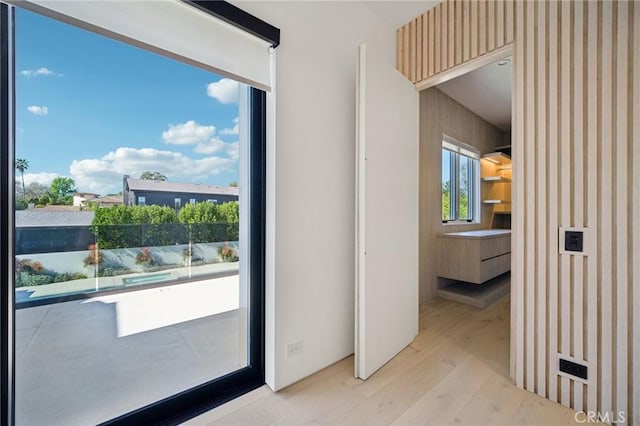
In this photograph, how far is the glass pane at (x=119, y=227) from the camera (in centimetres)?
117

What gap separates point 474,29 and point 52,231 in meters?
2.77

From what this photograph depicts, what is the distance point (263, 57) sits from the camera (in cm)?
162

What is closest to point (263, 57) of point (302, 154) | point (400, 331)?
point (302, 154)

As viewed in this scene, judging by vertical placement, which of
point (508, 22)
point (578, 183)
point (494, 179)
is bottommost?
point (578, 183)

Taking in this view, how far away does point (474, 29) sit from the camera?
77.1 inches

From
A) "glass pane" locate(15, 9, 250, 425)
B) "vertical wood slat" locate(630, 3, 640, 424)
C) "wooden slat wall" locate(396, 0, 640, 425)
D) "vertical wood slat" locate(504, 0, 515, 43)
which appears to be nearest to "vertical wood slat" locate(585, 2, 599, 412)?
"wooden slat wall" locate(396, 0, 640, 425)

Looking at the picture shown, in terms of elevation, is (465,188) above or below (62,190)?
above

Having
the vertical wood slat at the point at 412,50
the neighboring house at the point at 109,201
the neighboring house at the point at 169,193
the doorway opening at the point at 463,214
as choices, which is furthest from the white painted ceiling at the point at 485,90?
the neighboring house at the point at 109,201

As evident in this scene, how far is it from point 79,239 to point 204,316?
2.56 ft

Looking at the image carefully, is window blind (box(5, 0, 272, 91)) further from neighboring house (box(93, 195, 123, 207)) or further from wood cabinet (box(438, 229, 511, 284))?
wood cabinet (box(438, 229, 511, 284))

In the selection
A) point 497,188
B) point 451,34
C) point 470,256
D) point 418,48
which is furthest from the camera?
point 497,188

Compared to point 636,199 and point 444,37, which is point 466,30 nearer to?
point 444,37

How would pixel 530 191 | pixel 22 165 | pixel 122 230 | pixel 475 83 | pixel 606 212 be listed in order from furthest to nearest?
1. pixel 475 83
2. pixel 530 191
3. pixel 606 212
4. pixel 122 230
5. pixel 22 165

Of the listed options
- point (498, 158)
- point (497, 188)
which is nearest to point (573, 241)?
point (498, 158)
